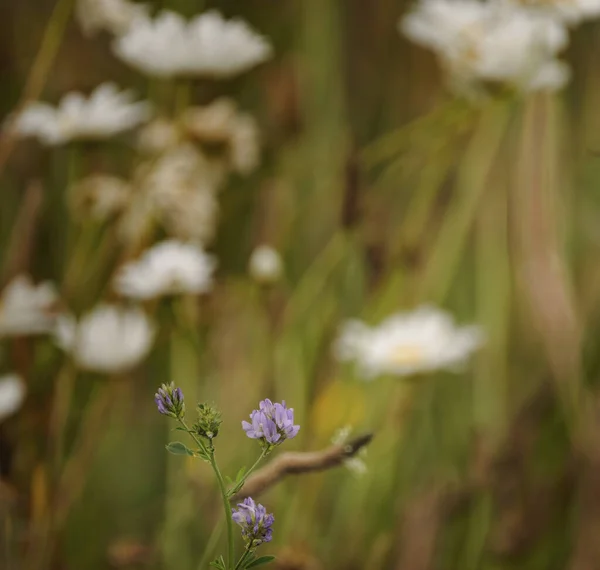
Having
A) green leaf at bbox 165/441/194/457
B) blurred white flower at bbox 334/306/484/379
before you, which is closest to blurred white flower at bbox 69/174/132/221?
blurred white flower at bbox 334/306/484/379

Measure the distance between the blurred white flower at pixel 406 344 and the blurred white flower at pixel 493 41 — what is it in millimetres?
142

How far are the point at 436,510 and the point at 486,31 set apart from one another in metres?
0.26

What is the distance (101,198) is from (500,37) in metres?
0.23

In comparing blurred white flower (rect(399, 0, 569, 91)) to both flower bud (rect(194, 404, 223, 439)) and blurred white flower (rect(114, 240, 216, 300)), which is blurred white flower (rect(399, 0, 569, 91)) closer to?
blurred white flower (rect(114, 240, 216, 300))

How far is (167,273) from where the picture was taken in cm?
37

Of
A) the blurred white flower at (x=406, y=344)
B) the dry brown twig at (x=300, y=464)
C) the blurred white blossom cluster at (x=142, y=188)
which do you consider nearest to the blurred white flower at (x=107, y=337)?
the blurred white blossom cluster at (x=142, y=188)

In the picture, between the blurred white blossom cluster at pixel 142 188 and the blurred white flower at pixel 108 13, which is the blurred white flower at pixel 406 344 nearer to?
the blurred white blossom cluster at pixel 142 188

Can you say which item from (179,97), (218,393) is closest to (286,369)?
(218,393)

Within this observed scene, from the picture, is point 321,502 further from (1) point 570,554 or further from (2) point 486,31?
(2) point 486,31

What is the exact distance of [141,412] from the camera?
1.57 ft

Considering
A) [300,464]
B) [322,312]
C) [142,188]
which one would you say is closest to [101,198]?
[142,188]

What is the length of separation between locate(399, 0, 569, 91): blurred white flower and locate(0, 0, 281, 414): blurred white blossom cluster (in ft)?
0.34

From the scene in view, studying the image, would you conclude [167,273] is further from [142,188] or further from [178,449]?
[178,449]

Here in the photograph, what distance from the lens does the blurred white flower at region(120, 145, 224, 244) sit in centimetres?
40
